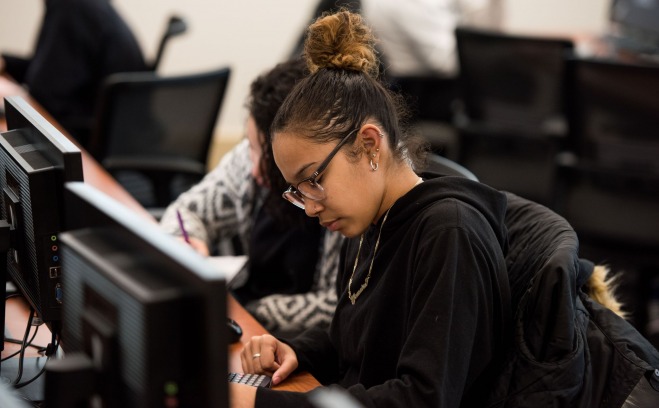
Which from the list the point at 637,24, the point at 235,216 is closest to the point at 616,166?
the point at 235,216

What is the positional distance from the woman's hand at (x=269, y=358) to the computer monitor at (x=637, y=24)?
3163 mm

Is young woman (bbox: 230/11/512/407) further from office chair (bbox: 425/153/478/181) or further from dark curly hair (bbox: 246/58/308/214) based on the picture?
dark curly hair (bbox: 246/58/308/214)

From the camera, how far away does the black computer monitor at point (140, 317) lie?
0.92 metres

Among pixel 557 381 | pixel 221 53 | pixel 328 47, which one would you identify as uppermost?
pixel 328 47

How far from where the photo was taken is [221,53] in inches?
210

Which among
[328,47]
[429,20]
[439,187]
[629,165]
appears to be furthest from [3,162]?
[429,20]

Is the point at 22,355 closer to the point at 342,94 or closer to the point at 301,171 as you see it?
the point at 301,171

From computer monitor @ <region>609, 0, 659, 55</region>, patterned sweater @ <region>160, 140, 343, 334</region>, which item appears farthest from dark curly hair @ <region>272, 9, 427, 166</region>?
computer monitor @ <region>609, 0, 659, 55</region>

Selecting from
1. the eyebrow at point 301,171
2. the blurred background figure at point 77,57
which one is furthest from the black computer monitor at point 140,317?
the blurred background figure at point 77,57

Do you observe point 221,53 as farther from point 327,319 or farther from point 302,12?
point 327,319

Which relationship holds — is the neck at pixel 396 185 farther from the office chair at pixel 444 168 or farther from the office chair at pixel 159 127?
the office chair at pixel 159 127

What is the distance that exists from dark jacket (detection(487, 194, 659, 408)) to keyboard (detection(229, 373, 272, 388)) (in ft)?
1.24

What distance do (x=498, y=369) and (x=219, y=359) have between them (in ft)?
2.05

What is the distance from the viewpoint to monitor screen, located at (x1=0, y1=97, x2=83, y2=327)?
1.38 m
